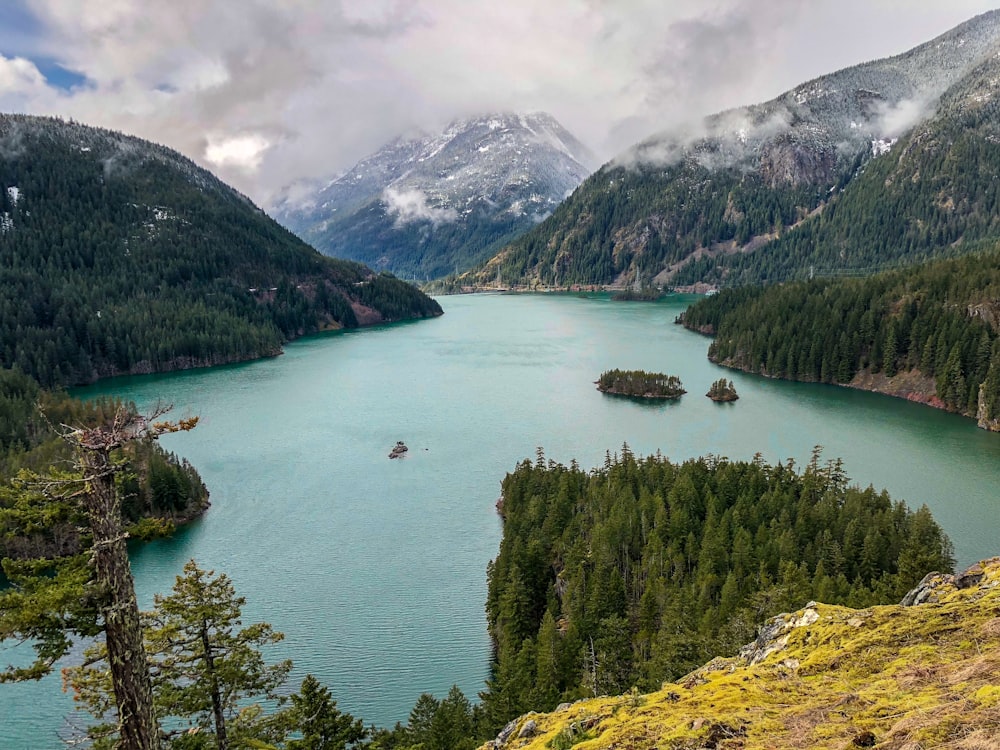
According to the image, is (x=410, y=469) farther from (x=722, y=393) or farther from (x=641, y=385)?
(x=722, y=393)

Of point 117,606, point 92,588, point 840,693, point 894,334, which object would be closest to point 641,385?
point 894,334

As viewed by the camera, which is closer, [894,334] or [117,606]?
[117,606]

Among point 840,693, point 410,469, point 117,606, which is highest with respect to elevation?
point 117,606

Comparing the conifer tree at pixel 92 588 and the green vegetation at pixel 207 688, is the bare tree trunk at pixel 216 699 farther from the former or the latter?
the conifer tree at pixel 92 588

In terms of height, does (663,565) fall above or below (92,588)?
below

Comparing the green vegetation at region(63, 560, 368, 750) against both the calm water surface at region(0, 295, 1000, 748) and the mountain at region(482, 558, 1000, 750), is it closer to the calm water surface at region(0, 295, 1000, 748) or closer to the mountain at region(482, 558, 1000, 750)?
the mountain at region(482, 558, 1000, 750)

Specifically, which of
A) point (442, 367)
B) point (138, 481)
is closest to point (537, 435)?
point (138, 481)

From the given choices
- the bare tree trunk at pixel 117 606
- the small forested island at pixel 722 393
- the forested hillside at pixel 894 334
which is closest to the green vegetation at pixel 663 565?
the bare tree trunk at pixel 117 606

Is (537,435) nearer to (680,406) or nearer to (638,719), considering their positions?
(680,406)
